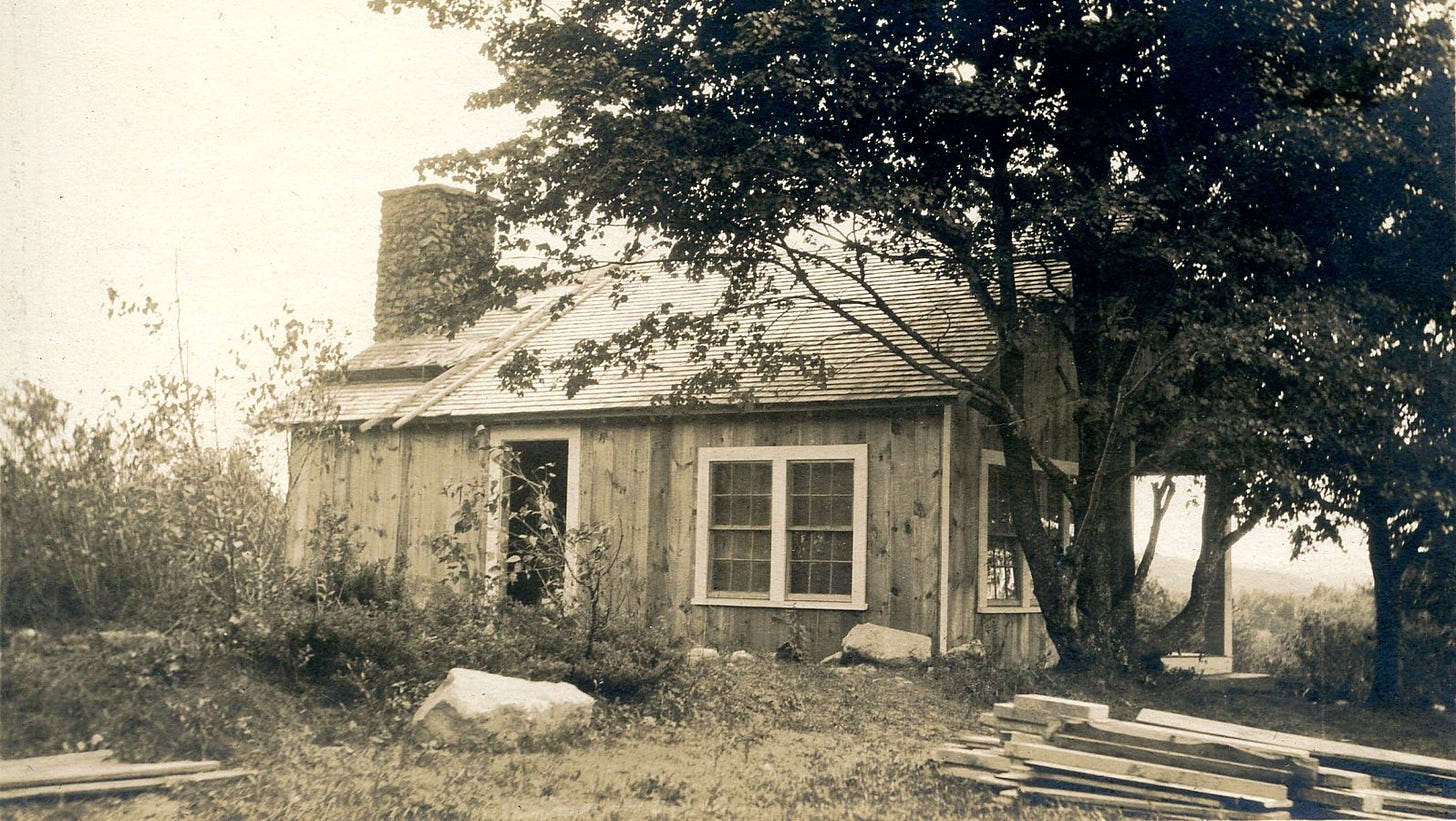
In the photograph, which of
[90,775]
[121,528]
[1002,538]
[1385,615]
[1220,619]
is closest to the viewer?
[90,775]

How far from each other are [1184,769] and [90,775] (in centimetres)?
629

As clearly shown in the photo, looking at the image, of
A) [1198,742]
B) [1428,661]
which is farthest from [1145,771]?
[1428,661]

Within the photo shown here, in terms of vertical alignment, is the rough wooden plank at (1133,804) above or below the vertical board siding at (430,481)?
below

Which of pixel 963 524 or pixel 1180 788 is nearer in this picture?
pixel 1180 788

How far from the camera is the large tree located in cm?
1141

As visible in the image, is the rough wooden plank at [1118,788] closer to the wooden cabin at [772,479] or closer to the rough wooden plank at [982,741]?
the rough wooden plank at [982,741]

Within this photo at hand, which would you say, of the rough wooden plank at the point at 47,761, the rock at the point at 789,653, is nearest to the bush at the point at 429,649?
the rough wooden plank at the point at 47,761

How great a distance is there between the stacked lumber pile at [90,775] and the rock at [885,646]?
6.77 meters

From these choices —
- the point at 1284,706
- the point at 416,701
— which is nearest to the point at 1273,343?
the point at 1284,706

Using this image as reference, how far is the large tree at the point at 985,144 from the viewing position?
11.4 m

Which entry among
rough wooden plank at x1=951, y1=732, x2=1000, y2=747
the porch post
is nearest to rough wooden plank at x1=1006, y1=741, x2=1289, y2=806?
rough wooden plank at x1=951, y1=732, x2=1000, y2=747

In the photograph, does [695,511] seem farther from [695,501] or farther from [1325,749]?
[1325,749]

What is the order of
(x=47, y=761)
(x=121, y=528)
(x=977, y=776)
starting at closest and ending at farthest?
(x=47, y=761)
(x=977, y=776)
(x=121, y=528)

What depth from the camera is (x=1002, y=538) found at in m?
15.0
